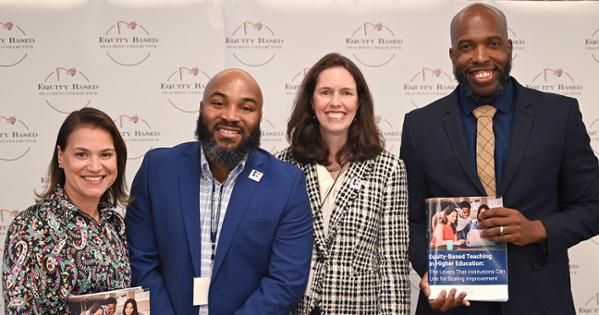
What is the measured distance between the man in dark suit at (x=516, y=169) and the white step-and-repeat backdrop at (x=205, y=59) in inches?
87.3

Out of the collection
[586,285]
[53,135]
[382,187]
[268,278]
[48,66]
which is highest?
[48,66]

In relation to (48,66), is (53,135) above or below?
below

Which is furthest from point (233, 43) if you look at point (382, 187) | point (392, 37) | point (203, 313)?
point (203, 313)

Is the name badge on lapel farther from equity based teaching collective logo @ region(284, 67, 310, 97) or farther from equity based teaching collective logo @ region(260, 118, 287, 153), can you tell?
equity based teaching collective logo @ region(284, 67, 310, 97)

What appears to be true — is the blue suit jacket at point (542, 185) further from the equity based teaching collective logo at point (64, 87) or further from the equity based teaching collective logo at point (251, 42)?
the equity based teaching collective logo at point (64, 87)

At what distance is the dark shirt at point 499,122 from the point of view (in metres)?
2.86

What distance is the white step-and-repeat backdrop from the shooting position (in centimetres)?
509

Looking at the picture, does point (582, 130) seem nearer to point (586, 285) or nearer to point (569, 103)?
point (569, 103)

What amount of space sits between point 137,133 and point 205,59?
80 cm

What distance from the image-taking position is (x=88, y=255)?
2.56 meters

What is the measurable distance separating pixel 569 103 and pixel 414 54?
244 cm

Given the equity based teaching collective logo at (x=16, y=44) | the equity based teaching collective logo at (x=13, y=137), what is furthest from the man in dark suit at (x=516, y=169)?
the equity based teaching collective logo at (x=16, y=44)

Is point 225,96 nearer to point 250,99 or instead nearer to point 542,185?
point 250,99

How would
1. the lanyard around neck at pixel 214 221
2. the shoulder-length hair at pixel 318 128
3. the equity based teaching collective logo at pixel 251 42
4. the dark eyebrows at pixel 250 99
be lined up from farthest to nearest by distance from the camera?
the equity based teaching collective logo at pixel 251 42 → the shoulder-length hair at pixel 318 128 → the dark eyebrows at pixel 250 99 → the lanyard around neck at pixel 214 221
